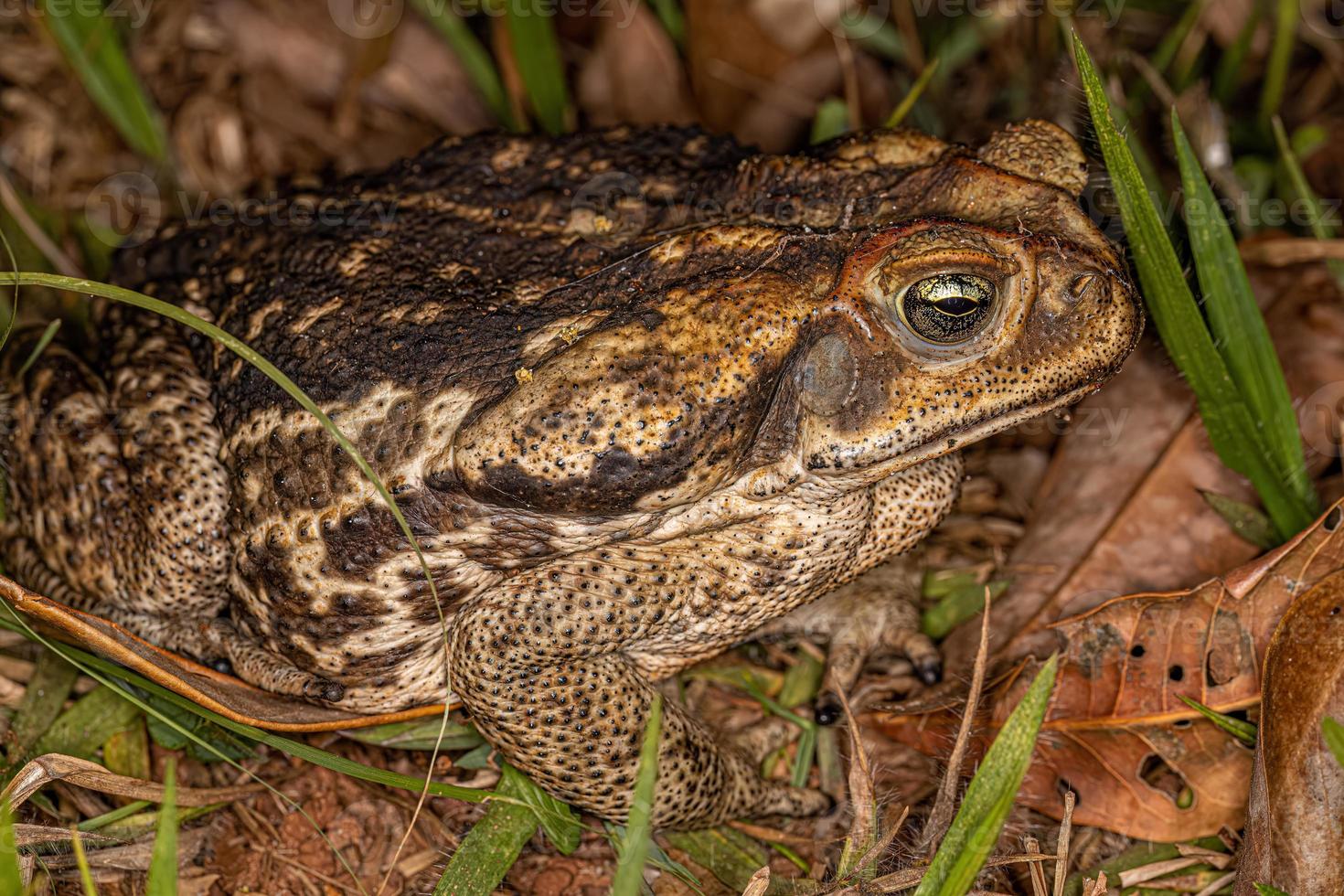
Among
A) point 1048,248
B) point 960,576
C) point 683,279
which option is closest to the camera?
point 1048,248

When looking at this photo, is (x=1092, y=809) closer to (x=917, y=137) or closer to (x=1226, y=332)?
(x=1226, y=332)

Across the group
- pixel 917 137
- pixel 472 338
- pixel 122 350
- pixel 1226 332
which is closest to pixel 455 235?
pixel 472 338

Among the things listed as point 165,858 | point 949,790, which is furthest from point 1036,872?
point 165,858

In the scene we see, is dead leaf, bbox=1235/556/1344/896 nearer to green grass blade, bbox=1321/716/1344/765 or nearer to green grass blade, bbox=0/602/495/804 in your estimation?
green grass blade, bbox=1321/716/1344/765

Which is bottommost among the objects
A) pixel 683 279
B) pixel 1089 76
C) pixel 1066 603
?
pixel 1066 603

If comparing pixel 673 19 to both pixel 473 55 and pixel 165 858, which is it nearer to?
pixel 473 55

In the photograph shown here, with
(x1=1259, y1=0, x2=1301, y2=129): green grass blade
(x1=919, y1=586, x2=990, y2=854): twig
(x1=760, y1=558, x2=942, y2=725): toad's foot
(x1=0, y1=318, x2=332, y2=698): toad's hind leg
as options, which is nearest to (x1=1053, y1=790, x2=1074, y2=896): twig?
(x1=919, y1=586, x2=990, y2=854): twig
